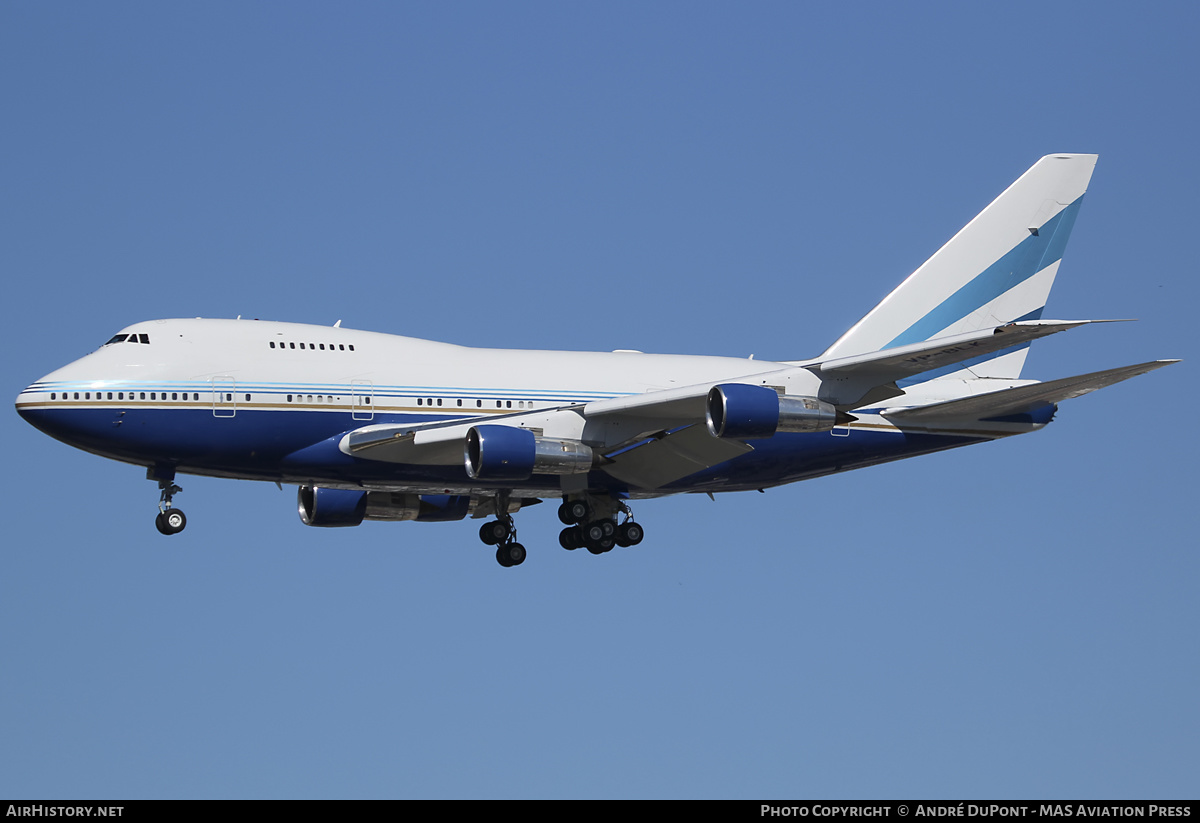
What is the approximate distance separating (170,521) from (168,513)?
24 centimetres

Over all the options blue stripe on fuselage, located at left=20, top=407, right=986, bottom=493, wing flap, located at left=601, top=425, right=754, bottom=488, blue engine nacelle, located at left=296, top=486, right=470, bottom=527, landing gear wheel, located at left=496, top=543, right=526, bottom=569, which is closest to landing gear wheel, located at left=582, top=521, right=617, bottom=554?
wing flap, located at left=601, top=425, right=754, bottom=488

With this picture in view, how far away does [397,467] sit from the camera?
1794 inches

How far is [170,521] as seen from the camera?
44906 millimetres

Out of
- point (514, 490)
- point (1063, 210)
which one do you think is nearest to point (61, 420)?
point (514, 490)

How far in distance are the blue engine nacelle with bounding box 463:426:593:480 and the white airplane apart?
63 millimetres

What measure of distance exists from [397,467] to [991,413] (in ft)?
61.7

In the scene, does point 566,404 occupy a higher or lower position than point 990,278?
lower

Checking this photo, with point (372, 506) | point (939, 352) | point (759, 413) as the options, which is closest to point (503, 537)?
point (372, 506)

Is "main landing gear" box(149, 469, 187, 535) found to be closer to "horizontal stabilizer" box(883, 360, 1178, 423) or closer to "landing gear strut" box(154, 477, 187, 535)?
"landing gear strut" box(154, 477, 187, 535)

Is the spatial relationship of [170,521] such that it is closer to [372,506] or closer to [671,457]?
[372,506]

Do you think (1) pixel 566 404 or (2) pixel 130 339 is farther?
(1) pixel 566 404

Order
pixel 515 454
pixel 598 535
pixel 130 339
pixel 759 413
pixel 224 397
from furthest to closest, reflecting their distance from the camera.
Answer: pixel 598 535 < pixel 130 339 < pixel 224 397 < pixel 515 454 < pixel 759 413

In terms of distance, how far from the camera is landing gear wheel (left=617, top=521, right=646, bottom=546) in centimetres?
5066

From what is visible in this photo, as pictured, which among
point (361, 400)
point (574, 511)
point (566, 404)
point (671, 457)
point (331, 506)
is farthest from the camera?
point (331, 506)
